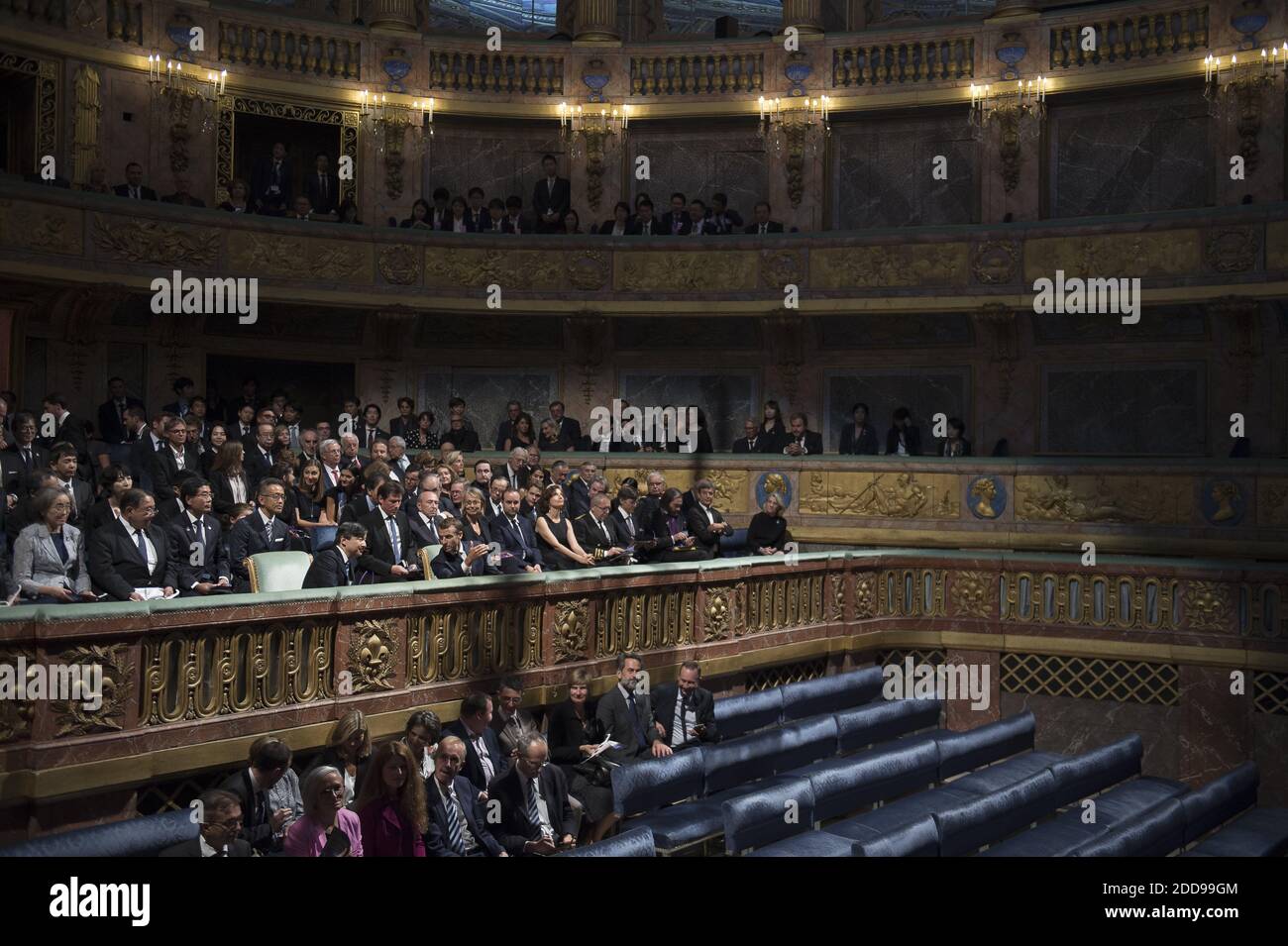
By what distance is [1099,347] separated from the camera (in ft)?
55.7

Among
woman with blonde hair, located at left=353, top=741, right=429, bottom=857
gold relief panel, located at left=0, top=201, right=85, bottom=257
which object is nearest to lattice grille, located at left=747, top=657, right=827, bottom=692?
woman with blonde hair, located at left=353, top=741, right=429, bottom=857

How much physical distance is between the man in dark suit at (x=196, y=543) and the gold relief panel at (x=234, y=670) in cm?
88

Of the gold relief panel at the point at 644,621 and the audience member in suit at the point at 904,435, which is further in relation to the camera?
the audience member in suit at the point at 904,435

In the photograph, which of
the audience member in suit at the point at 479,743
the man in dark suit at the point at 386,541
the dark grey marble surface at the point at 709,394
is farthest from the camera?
the dark grey marble surface at the point at 709,394

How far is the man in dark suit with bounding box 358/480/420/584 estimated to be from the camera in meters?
8.25

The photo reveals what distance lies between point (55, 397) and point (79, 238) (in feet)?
12.7

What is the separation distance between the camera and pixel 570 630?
8609mm

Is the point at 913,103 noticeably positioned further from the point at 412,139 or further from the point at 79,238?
the point at 79,238

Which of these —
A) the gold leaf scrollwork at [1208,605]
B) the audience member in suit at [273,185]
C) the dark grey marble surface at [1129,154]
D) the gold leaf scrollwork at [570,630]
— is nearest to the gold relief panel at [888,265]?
the dark grey marble surface at [1129,154]

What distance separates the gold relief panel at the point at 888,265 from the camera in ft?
53.9

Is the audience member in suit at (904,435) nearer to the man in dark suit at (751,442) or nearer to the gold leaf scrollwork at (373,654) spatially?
the man in dark suit at (751,442)

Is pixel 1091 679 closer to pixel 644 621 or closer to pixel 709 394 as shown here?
pixel 644 621
